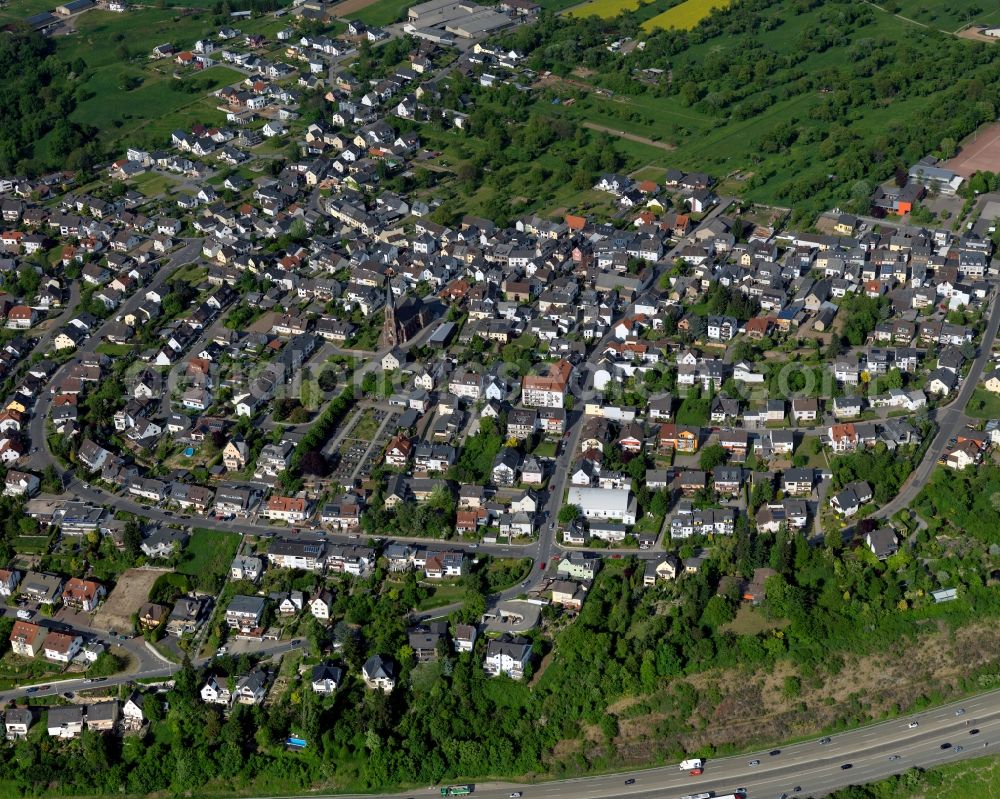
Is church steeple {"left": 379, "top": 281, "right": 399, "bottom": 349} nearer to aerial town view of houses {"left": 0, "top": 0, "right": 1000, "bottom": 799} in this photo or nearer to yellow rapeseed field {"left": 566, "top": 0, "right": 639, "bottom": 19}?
aerial town view of houses {"left": 0, "top": 0, "right": 1000, "bottom": 799}

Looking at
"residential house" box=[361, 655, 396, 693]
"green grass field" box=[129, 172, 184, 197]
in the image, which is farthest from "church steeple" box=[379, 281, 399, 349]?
"green grass field" box=[129, 172, 184, 197]

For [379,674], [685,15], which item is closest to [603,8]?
[685,15]

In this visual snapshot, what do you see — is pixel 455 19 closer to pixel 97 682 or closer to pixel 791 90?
pixel 791 90

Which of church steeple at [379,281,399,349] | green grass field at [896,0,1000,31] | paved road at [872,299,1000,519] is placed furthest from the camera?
green grass field at [896,0,1000,31]

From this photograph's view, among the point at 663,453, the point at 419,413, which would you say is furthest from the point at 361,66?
the point at 663,453

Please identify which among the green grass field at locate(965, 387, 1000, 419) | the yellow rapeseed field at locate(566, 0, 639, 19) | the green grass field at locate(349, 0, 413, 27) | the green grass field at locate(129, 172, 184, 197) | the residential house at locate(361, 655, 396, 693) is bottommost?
the yellow rapeseed field at locate(566, 0, 639, 19)

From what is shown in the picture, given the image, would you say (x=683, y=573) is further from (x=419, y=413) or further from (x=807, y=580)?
(x=419, y=413)
